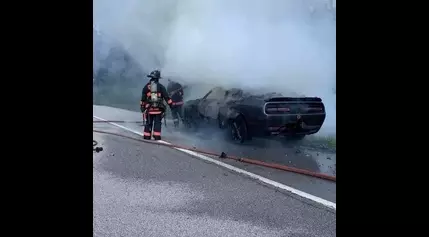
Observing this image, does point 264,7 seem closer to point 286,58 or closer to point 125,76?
point 286,58

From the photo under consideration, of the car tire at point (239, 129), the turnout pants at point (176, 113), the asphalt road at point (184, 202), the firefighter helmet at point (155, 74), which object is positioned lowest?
the asphalt road at point (184, 202)

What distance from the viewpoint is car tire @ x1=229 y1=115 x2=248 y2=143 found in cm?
231

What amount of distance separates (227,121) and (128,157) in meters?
0.60

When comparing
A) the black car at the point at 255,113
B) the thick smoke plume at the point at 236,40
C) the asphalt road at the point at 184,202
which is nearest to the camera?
the asphalt road at the point at 184,202

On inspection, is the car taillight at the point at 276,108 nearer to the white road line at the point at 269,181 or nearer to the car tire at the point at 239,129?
the car tire at the point at 239,129

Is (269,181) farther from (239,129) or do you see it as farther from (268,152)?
(239,129)

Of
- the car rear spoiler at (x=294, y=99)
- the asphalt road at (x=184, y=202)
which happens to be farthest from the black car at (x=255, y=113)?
the asphalt road at (x=184, y=202)

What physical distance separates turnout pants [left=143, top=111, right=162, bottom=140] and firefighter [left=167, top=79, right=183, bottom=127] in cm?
9

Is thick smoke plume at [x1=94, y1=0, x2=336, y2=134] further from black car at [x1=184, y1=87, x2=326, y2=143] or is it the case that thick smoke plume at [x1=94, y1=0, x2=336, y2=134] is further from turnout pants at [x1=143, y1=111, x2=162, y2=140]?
turnout pants at [x1=143, y1=111, x2=162, y2=140]

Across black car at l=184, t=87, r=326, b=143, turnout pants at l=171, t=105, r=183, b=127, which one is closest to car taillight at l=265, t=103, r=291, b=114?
black car at l=184, t=87, r=326, b=143

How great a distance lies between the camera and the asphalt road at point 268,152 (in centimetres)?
211

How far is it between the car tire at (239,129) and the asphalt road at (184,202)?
0.81 ft

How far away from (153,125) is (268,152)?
2.21 feet
